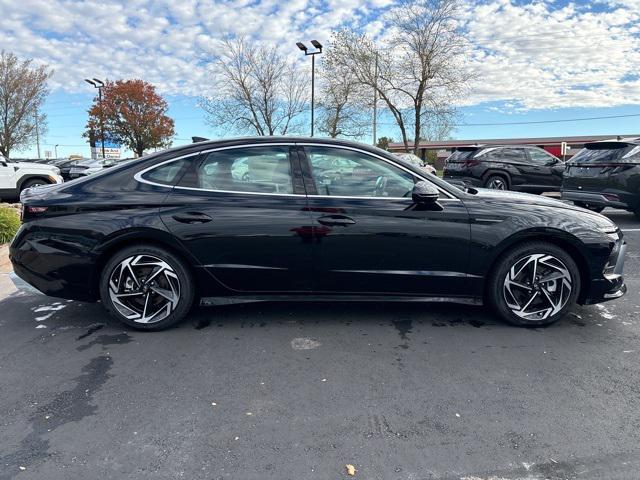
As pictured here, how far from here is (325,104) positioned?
93.6ft

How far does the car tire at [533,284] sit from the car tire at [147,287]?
2.54m

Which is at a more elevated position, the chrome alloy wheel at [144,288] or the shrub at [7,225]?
the shrub at [7,225]

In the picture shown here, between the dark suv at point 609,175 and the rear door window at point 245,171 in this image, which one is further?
the dark suv at point 609,175

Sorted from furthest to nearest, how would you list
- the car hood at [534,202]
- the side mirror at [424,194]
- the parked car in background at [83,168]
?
1. the parked car in background at [83,168]
2. the car hood at [534,202]
3. the side mirror at [424,194]

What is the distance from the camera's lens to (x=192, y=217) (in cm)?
363

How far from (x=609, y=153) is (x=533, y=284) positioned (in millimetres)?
6550

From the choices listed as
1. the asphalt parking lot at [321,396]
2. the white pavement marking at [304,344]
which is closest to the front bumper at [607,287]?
the asphalt parking lot at [321,396]

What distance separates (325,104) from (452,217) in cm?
2617

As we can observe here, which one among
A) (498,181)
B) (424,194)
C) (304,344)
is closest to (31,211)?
(304,344)

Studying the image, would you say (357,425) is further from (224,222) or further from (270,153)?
(270,153)

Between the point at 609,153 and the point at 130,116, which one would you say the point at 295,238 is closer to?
the point at 609,153

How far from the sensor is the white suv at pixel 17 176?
40.4ft

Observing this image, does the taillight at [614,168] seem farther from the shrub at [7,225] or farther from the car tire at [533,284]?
the shrub at [7,225]

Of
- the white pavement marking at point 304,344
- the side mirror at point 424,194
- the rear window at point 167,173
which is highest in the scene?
the rear window at point 167,173
